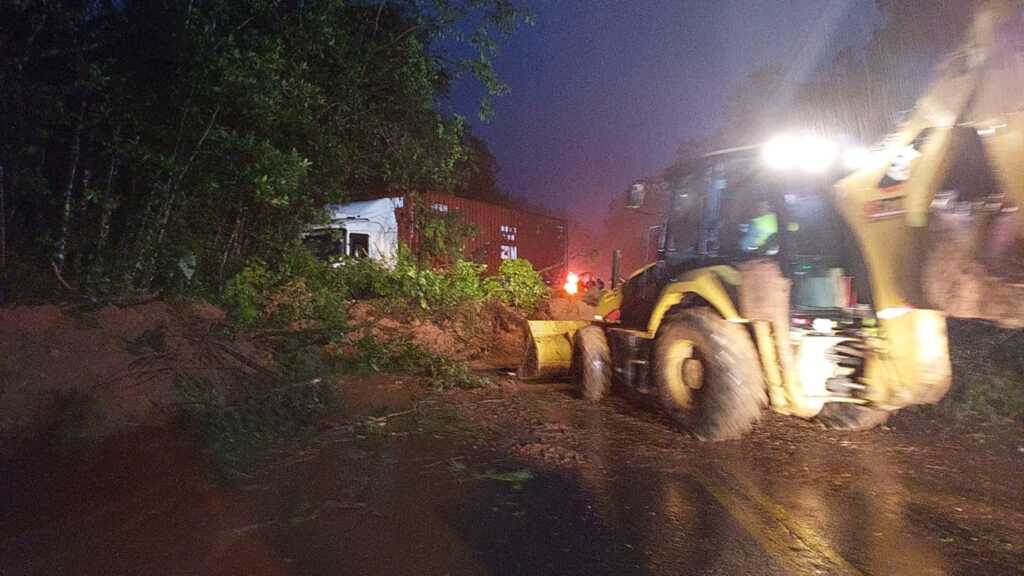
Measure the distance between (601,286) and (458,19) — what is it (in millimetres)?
5088

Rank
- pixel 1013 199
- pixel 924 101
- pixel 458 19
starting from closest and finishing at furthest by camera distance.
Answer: pixel 1013 199
pixel 924 101
pixel 458 19

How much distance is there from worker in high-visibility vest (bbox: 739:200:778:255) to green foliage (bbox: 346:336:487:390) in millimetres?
4468

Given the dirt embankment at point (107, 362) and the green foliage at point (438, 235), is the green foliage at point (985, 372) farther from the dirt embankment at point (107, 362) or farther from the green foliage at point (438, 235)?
the green foliage at point (438, 235)

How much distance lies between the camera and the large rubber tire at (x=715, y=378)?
19.7 feet

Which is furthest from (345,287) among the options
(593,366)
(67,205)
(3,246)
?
(593,366)

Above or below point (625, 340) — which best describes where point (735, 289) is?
above

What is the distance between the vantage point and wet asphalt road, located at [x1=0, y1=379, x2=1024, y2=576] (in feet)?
12.7

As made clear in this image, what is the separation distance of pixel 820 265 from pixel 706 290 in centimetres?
111

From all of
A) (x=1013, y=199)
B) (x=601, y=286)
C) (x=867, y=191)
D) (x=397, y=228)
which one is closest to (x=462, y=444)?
(x=867, y=191)

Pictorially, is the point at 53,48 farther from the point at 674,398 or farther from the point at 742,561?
the point at 742,561

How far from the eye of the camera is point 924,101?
4.54 m

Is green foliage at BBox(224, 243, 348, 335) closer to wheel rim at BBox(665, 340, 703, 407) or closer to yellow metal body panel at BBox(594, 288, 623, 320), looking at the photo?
yellow metal body panel at BBox(594, 288, 623, 320)

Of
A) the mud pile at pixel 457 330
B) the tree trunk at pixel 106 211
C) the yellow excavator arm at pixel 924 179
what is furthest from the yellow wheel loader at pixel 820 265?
the tree trunk at pixel 106 211

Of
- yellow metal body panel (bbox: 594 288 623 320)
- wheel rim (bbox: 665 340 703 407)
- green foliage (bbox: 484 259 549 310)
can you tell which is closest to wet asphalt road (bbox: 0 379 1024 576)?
wheel rim (bbox: 665 340 703 407)
